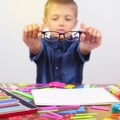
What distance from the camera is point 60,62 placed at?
3.72 feet

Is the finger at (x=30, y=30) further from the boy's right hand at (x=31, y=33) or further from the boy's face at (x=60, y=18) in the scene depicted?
the boy's face at (x=60, y=18)

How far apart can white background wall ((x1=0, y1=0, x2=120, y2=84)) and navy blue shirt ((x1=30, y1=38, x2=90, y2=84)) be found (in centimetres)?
73

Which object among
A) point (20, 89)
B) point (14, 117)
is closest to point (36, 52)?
point (20, 89)

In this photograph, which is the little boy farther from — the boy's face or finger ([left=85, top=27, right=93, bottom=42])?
Result: finger ([left=85, top=27, right=93, bottom=42])

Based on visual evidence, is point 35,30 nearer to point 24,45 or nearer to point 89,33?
point 89,33

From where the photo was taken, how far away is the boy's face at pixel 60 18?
1113 millimetres

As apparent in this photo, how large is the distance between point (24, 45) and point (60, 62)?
Answer: 754 mm

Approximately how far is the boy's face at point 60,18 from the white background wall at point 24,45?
0.70m

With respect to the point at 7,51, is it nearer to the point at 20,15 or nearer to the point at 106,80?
the point at 20,15

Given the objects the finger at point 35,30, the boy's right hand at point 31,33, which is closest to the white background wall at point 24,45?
the boy's right hand at point 31,33

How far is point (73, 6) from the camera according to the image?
1.22 meters

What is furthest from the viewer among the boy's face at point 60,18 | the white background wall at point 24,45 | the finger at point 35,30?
the white background wall at point 24,45

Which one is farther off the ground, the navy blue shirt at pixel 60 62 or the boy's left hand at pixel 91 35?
the boy's left hand at pixel 91 35

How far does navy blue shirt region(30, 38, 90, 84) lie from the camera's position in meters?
1.13
